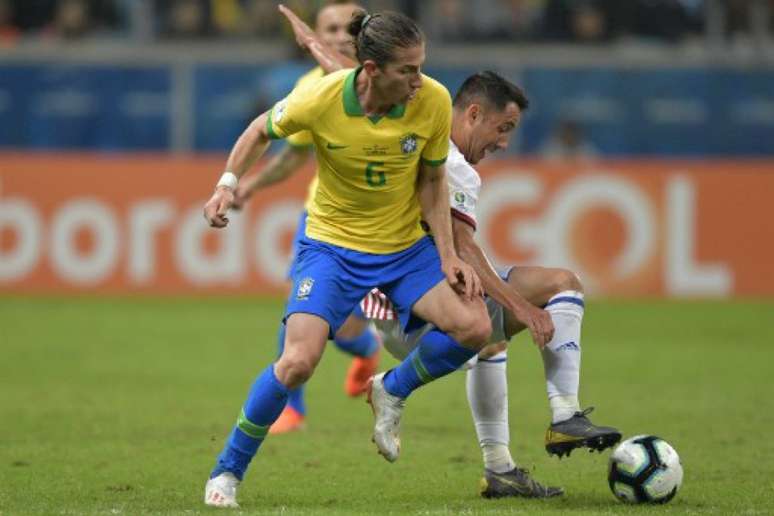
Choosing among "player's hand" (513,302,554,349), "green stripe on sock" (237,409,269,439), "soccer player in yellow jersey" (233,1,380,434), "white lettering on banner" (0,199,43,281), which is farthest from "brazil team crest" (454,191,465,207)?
"white lettering on banner" (0,199,43,281)

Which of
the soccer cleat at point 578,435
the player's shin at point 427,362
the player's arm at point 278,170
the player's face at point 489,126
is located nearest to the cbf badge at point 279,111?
the player's face at point 489,126

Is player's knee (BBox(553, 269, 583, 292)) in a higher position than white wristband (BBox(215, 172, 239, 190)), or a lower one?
lower

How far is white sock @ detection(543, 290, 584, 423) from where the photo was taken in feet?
25.1

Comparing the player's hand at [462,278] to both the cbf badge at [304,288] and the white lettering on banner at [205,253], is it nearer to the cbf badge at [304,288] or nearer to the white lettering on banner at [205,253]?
the cbf badge at [304,288]

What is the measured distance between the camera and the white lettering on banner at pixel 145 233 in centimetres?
1881

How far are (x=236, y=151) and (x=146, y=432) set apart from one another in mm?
3220

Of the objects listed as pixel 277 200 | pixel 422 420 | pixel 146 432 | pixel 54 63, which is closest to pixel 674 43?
pixel 277 200

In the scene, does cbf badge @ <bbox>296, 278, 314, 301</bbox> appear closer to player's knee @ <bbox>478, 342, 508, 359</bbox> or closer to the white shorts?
the white shorts

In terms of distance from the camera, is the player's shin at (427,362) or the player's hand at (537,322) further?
the player's hand at (537,322)

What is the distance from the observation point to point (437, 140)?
7.50m

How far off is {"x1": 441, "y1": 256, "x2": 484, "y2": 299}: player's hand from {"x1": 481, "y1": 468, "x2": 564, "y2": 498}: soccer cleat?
0.95 m

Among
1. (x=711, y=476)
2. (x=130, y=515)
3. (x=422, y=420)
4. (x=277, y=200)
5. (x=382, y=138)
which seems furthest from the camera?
(x=277, y=200)

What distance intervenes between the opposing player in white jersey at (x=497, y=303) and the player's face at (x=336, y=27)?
2253 mm

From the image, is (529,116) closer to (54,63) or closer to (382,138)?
(54,63)
